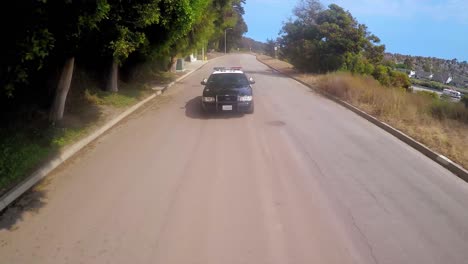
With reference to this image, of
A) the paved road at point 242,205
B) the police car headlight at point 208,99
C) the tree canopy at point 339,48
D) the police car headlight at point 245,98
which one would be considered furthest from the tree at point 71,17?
the tree canopy at point 339,48

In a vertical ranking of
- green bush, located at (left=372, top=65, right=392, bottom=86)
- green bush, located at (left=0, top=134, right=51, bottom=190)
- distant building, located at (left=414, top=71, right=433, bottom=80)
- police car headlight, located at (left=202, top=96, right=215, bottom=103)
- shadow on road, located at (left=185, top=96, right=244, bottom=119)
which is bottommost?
green bush, located at (left=0, top=134, right=51, bottom=190)

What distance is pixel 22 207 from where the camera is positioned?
5172 mm

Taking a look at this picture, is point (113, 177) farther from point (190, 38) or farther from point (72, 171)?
point (190, 38)

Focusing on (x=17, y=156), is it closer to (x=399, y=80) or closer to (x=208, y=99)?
(x=208, y=99)

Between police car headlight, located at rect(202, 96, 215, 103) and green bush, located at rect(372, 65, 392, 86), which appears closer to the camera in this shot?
police car headlight, located at rect(202, 96, 215, 103)

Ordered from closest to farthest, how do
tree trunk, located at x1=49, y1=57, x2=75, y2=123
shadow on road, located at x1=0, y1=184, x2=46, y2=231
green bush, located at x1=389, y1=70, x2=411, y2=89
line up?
1. shadow on road, located at x1=0, y1=184, x2=46, y2=231
2. tree trunk, located at x1=49, y1=57, x2=75, y2=123
3. green bush, located at x1=389, y1=70, x2=411, y2=89

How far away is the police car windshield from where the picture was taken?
1152 cm

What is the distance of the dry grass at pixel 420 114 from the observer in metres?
8.18

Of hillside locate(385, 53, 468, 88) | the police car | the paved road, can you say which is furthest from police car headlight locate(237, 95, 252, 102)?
hillside locate(385, 53, 468, 88)

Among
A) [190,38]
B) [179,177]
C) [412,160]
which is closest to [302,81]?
[190,38]

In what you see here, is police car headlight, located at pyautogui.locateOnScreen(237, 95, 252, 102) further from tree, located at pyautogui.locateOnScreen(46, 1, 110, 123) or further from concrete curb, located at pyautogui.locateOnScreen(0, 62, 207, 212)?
tree, located at pyautogui.locateOnScreen(46, 1, 110, 123)

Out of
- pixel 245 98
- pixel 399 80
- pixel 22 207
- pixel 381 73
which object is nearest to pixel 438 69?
pixel 399 80

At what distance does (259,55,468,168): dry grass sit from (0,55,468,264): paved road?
2.76 feet

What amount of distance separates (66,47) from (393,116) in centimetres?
1007
